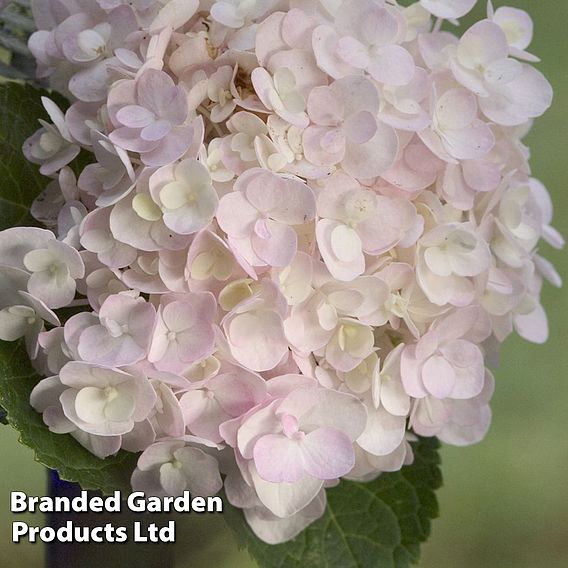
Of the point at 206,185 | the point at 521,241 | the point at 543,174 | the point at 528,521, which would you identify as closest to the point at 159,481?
the point at 206,185

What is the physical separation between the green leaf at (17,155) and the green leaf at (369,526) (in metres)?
0.26

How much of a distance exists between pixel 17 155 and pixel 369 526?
0.37m

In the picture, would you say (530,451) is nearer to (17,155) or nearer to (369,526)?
(369,526)

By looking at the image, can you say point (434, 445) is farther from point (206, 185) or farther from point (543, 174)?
point (543, 174)

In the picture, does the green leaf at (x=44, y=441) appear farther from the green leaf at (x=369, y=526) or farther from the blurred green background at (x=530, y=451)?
the blurred green background at (x=530, y=451)

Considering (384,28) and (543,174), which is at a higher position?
(384,28)

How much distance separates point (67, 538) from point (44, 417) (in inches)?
7.6

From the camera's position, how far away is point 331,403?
471 mm

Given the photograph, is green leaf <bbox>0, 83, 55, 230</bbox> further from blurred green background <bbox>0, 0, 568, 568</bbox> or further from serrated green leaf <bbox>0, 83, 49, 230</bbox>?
blurred green background <bbox>0, 0, 568, 568</bbox>

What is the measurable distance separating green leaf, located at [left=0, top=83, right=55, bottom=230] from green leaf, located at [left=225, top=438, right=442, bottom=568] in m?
0.26

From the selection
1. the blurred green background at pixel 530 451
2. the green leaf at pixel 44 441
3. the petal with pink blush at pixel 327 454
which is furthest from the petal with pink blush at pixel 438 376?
the blurred green background at pixel 530 451

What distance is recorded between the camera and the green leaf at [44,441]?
1.54 feet

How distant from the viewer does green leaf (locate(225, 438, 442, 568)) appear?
22.0 inches

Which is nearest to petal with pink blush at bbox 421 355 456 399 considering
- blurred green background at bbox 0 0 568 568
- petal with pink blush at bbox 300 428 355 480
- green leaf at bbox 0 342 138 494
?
petal with pink blush at bbox 300 428 355 480
